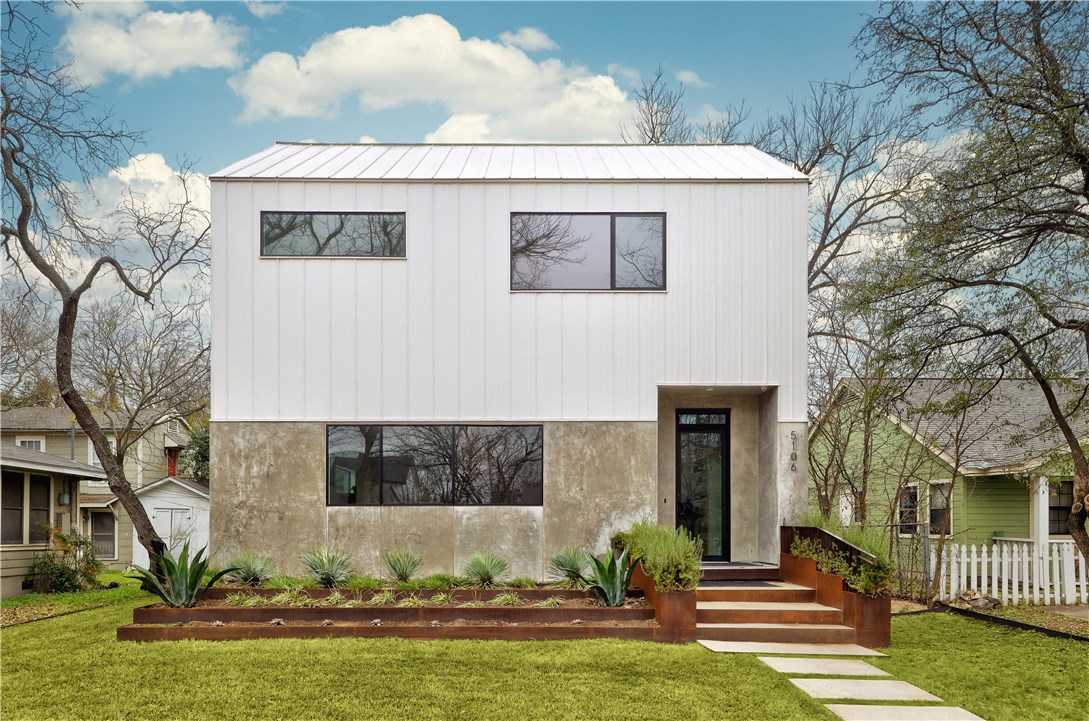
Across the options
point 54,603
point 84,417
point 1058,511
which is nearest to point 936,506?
point 1058,511

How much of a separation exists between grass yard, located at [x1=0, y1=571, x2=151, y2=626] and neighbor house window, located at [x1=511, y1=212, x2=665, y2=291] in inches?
339

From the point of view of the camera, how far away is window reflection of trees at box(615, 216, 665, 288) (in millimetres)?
11953

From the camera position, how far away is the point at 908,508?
1875 centimetres

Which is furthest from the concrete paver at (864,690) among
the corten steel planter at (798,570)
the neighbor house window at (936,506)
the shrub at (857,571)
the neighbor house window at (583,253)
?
the neighbor house window at (936,506)

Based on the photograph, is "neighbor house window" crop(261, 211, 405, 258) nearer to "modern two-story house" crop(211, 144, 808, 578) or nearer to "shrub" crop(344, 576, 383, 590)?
"modern two-story house" crop(211, 144, 808, 578)

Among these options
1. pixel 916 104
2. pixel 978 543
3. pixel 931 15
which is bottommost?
pixel 978 543

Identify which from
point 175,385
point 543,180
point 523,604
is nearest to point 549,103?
point 543,180

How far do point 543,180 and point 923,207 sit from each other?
197 inches

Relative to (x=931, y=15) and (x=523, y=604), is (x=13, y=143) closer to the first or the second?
(x=523, y=604)

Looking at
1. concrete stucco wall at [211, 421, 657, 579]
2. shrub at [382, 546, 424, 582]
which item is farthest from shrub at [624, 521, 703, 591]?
shrub at [382, 546, 424, 582]

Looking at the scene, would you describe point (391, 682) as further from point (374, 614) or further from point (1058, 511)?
point (1058, 511)

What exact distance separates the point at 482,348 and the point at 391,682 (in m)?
5.54

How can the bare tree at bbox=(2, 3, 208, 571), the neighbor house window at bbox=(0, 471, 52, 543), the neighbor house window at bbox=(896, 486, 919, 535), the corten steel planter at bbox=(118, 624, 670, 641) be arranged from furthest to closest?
the neighbor house window at bbox=(896, 486, 919, 535) < the neighbor house window at bbox=(0, 471, 52, 543) < the bare tree at bbox=(2, 3, 208, 571) < the corten steel planter at bbox=(118, 624, 670, 641)

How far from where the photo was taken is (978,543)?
56.5ft
